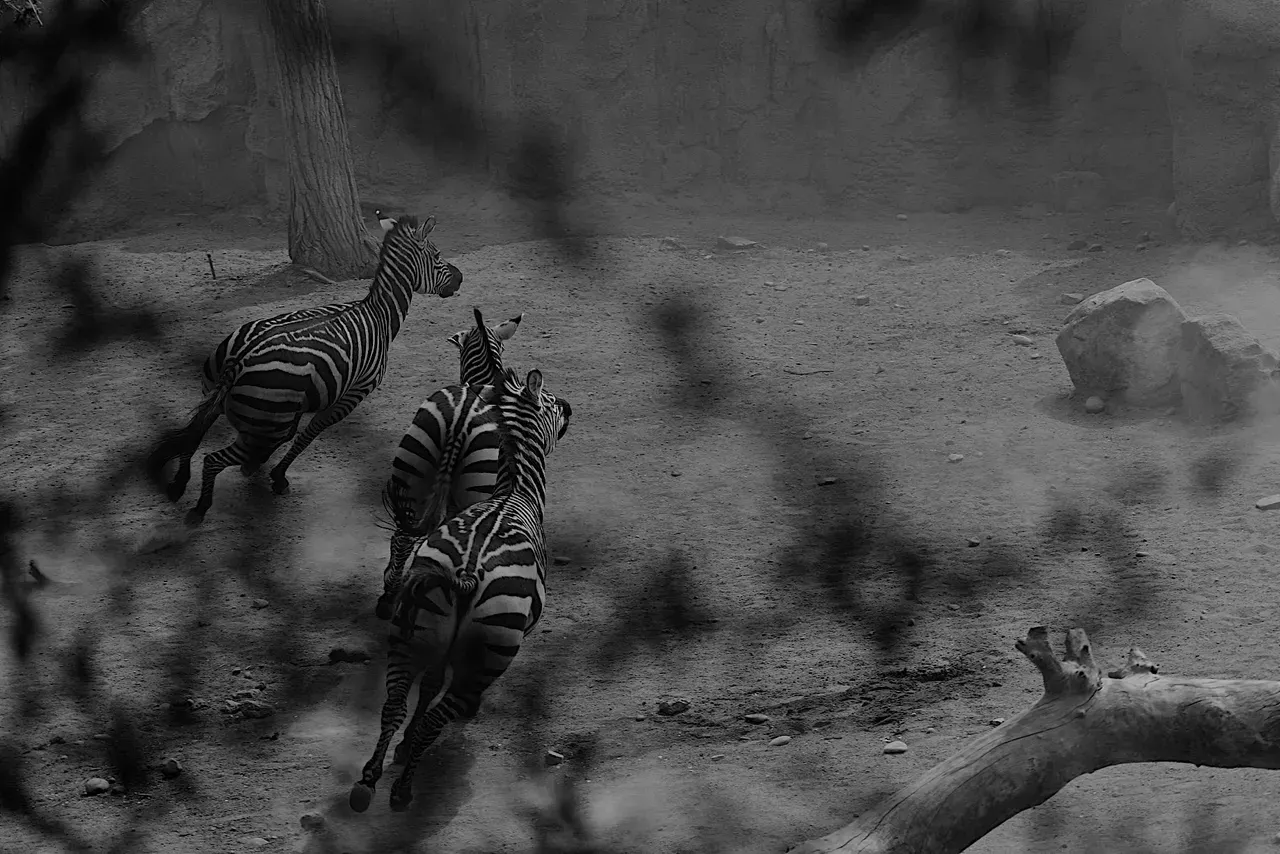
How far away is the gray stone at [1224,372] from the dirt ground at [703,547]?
106 millimetres

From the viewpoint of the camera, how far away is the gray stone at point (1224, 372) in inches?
174

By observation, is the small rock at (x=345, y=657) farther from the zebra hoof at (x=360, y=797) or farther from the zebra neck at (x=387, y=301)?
the zebra neck at (x=387, y=301)

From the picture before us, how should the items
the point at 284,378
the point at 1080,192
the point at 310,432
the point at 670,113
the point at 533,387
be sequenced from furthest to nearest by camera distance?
the point at 670,113
the point at 1080,192
the point at 310,432
the point at 284,378
the point at 533,387

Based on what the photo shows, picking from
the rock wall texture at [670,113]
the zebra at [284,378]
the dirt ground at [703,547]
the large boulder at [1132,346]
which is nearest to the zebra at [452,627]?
the dirt ground at [703,547]

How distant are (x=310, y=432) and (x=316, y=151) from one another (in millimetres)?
2339

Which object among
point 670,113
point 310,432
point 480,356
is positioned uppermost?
point 670,113

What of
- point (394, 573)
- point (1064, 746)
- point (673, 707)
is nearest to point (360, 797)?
point (673, 707)

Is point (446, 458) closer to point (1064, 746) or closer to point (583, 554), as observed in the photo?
point (583, 554)

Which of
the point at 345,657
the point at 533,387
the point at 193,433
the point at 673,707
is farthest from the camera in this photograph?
the point at 193,433

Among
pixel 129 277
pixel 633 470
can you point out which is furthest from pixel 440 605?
pixel 129 277

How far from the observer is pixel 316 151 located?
6.36 m

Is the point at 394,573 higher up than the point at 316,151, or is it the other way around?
the point at 316,151

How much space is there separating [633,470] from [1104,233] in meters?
3.29

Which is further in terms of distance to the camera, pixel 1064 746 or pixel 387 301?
pixel 387 301
